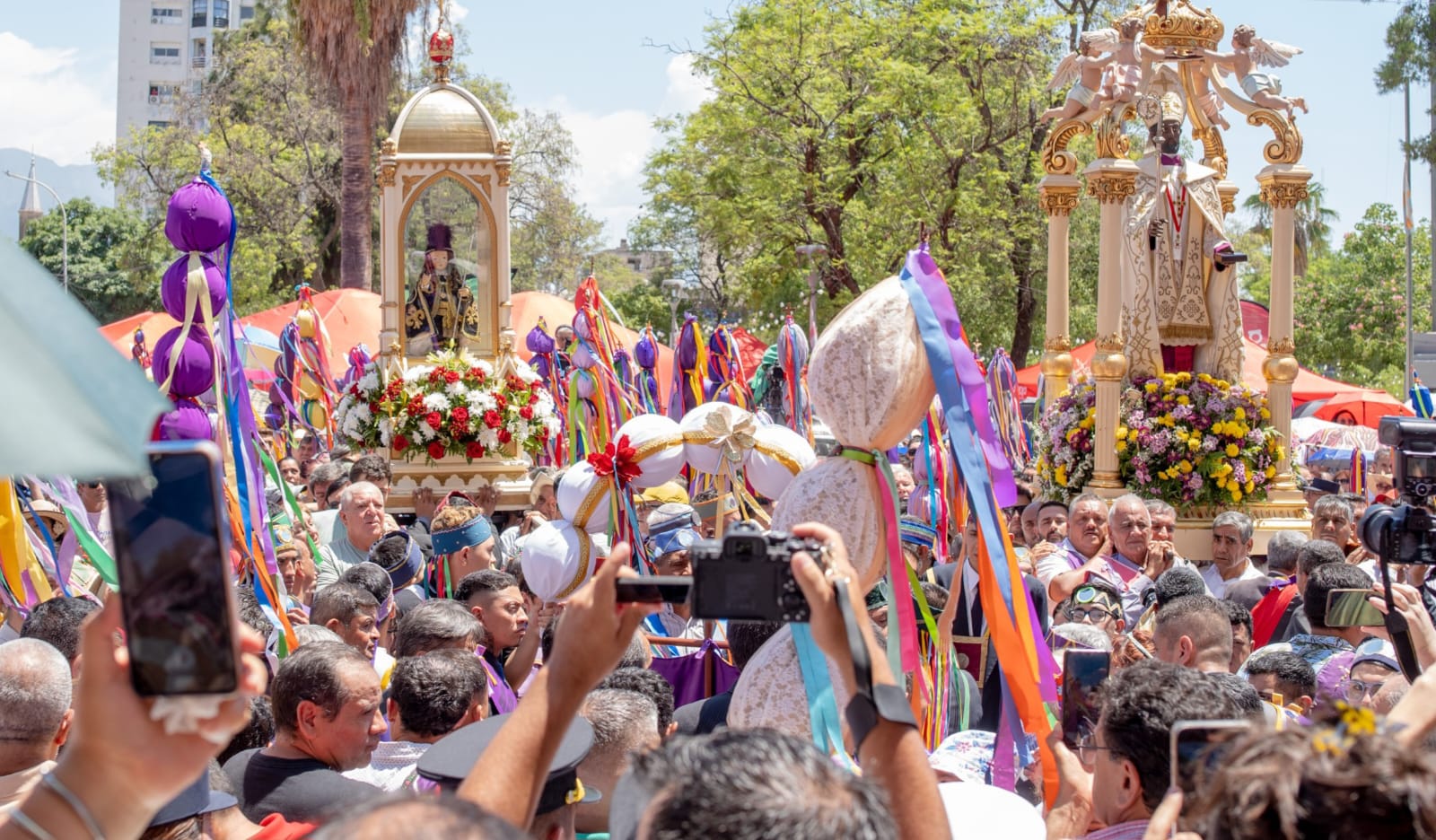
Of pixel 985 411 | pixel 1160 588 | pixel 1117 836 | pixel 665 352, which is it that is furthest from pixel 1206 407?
pixel 665 352

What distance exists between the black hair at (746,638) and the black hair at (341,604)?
153cm

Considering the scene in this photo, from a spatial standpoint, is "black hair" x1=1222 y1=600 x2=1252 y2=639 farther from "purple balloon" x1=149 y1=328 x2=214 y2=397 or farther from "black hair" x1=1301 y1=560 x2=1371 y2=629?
"purple balloon" x1=149 y1=328 x2=214 y2=397

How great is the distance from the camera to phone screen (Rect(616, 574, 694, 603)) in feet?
7.39

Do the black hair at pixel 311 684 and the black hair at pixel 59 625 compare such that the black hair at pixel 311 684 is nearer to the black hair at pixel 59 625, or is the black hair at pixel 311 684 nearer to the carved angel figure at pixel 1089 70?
the black hair at pixel 59 625

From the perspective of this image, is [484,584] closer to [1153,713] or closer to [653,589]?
[1153,713]

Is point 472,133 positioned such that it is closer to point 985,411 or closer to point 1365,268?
point 985,411

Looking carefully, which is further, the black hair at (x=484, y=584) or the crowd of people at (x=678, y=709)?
the black hair at (x=484, y=584)

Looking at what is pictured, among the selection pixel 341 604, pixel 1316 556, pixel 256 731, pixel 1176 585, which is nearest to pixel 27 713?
pixel 256 731

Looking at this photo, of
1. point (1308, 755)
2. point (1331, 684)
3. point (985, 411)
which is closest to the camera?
point (1308, 755)

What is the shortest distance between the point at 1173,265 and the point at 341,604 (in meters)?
8.17

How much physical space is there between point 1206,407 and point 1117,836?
8701mm

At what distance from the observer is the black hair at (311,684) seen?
3.94m

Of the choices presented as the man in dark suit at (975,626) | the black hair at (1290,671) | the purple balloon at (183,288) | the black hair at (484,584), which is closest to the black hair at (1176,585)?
the man in dark suit at (975,626)

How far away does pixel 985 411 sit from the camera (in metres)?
3.66
